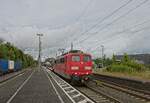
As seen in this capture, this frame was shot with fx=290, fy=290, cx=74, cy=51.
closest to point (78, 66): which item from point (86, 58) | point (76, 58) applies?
point (76, 58)

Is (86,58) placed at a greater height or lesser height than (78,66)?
greater

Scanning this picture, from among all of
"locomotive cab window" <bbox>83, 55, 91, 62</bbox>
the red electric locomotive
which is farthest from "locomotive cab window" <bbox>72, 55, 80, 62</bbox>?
"locomotive cab window" <bbox>83, 55, 91, 62</bbox>

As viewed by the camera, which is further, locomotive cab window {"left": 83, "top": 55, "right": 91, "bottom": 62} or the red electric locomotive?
locomotive cab window {"left": 83, "top": 55, "right": 91, "bottom": 62}

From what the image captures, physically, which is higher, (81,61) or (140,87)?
(81,61)

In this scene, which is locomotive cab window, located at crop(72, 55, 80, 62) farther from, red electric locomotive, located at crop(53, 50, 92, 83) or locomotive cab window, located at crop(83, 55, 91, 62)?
locomotive cab window, located at crop(83, 55, 91, 62)

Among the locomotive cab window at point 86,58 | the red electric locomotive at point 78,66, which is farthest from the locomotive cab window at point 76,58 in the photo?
the locomotive cab window at point 86,58

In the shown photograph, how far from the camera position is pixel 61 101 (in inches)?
608

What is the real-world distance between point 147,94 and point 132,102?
3794mm

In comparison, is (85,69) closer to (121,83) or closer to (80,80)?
(80,80)

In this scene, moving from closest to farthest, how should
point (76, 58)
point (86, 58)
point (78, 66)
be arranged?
point (78, 66)
point (76, 58)
point (86, 58)

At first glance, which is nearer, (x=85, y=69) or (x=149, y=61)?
(x=85, y=69)

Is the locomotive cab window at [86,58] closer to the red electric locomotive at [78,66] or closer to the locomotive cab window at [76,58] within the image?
the red electric locomotive at [78,66]

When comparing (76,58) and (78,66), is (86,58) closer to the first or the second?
(76,58)

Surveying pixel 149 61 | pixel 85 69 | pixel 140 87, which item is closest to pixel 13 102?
pixel 140 87
